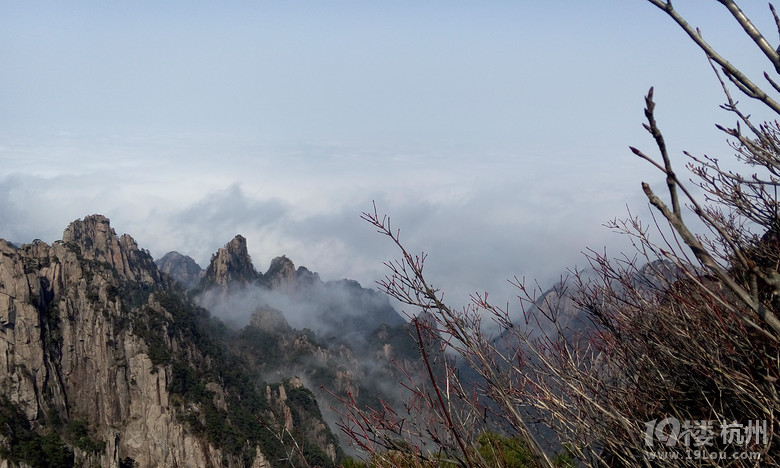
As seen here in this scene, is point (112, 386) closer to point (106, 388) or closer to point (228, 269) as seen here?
point (106, 388)

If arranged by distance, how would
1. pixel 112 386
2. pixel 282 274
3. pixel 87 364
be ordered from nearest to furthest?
pixel 112 386 → pixel 87 364 → pixel 282 274

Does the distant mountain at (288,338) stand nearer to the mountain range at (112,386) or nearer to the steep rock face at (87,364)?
the mountain range at (112,386)

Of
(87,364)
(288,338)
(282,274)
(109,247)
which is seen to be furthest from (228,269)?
(87,364)

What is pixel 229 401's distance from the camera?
7700cm

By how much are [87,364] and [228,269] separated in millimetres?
83953

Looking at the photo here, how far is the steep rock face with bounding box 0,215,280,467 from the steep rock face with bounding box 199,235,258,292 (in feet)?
239

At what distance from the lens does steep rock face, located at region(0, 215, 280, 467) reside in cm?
6194

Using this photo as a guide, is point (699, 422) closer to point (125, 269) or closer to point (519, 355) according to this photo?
point (519, 355)

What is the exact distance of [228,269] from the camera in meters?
156

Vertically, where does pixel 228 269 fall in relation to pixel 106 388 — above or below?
above

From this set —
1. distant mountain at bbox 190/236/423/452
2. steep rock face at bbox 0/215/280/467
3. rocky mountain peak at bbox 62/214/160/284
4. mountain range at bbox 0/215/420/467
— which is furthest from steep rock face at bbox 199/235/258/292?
steep rock face at bbox 0/215/280/467

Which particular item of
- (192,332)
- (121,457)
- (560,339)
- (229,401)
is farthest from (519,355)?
(192,332)

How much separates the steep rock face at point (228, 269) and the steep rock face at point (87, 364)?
72920 millimetres

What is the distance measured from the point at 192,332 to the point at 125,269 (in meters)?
41.9
